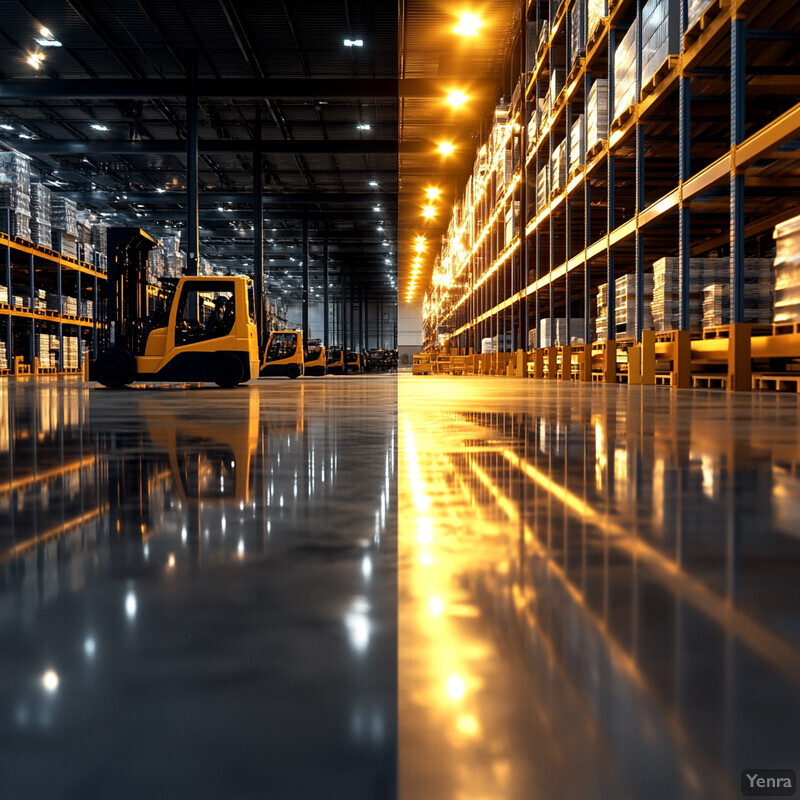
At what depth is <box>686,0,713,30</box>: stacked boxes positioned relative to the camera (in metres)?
6.20

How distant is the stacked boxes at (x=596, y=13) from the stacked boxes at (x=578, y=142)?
3.45ft

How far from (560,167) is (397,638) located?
11.5m

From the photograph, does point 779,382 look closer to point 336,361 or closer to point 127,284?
point 127,284

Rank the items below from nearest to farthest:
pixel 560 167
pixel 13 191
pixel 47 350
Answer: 1. pixel 560 167
2. pixel 13 191
3. pixel 47 350

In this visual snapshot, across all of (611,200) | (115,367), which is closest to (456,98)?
(611,200)

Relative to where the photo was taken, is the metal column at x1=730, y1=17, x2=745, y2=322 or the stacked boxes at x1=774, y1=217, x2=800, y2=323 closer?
the stacked boxes at x1=774, y1=217, x2=800, y2=323

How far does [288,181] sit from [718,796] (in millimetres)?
26036

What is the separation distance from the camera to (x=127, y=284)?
9852mm

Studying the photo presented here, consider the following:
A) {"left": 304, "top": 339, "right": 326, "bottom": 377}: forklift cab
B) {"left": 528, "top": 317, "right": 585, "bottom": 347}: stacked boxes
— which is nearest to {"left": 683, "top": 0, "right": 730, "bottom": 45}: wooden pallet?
{"left": 528, "top": 317, "right": 585, "bottom": 347}: stacked boxes

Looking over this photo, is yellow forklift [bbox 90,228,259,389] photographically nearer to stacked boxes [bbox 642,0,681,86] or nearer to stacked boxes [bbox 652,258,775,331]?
stacked boxes [bbox 652,258,775,331]

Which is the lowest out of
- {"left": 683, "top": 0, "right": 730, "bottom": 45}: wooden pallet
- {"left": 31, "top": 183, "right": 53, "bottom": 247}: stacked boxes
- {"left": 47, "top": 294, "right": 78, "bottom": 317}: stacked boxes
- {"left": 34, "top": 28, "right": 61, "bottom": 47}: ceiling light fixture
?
{"left": 47, "top": 294, "right": 78, "bottom": 317}: stacked boxes

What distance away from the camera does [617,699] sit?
0.55 metres

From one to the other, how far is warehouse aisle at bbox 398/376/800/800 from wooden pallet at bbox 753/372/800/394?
4.66 metres

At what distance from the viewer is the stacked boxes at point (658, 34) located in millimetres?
6848
